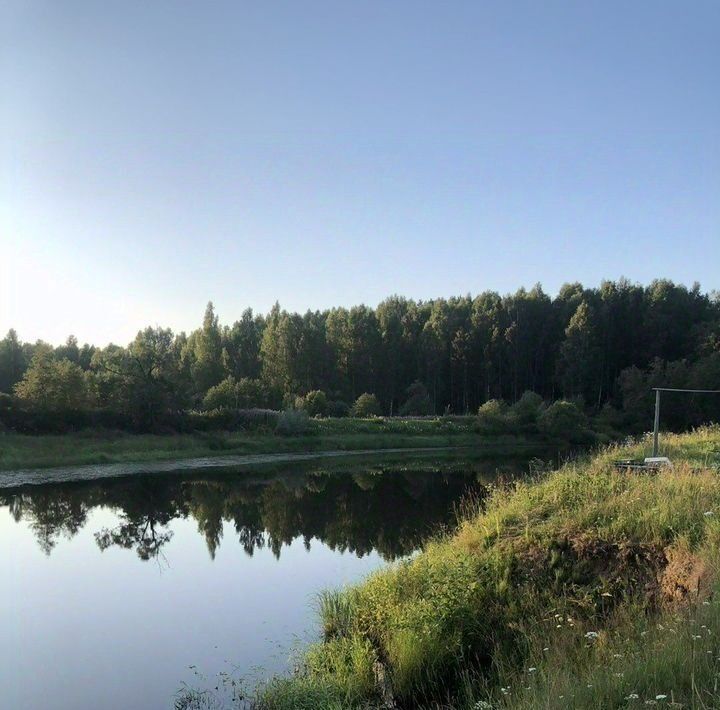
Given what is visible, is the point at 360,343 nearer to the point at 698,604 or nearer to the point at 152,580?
the point at 152,580

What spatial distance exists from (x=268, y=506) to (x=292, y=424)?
983 inches

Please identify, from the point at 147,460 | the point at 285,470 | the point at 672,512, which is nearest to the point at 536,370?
the point at 285,470

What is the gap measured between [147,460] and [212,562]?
2464 centimetres

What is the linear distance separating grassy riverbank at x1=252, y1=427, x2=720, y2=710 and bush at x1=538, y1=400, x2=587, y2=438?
47145 mm

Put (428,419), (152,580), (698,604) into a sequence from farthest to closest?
(428,419)
(152,580)
(698,604)

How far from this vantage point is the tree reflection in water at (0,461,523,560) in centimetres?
1998

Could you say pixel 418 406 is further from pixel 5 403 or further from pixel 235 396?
pixel 5 403

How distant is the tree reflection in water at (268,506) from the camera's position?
19984mm

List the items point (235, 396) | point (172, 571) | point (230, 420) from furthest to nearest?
1. point (235, 396)
2. point (230, 420)
3. point (172, 571)

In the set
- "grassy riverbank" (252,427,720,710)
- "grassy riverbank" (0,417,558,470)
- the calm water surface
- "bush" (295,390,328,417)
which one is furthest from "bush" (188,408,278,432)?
"grassy riverbank" (252,427,720,710)

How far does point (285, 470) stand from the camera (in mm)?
39812

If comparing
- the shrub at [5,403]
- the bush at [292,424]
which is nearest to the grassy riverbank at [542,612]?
the shrub at [5,403]

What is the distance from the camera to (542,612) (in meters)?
8.05

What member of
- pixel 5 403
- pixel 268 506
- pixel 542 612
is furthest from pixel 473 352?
pixel 542 612
